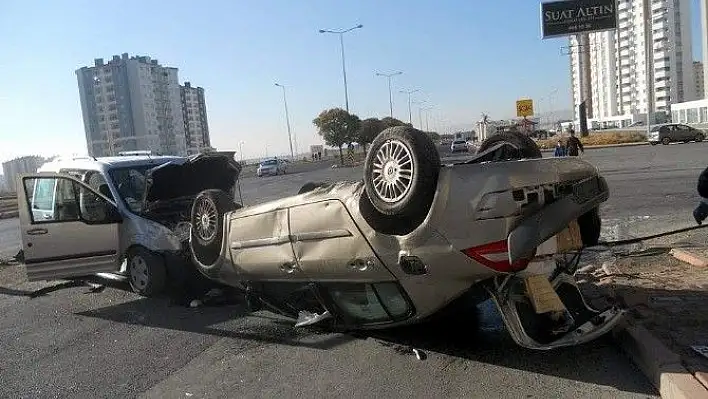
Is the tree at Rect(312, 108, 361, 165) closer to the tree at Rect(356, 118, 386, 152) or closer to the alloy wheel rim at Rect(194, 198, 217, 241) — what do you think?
the tree at Rect(356, 118, 386, 152)

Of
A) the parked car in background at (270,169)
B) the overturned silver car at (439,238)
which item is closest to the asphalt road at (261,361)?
the overturned silver car at (439,238)

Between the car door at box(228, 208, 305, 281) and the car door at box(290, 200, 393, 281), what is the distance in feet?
0.45

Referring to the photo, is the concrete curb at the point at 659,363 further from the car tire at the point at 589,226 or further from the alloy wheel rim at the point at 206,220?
the alloy wheel rim at the point at 206,220

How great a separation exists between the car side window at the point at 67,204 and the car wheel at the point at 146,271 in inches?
24.6

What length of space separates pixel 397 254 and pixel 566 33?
51.8 meters

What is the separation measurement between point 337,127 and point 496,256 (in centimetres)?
6281

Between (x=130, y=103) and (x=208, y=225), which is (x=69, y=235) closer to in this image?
(x=208, y=225)

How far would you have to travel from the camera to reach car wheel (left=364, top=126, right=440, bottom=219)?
412cm

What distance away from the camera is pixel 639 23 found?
441ft

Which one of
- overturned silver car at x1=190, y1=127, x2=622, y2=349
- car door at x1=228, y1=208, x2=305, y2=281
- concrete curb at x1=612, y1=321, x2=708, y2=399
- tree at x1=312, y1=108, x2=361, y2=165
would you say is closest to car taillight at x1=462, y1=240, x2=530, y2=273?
→ overturned silver car at x1=190, y1=127, x2=622, y2=349

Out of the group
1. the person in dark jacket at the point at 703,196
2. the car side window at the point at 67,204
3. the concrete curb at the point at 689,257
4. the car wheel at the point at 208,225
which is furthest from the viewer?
the car side window at the point at 67,204

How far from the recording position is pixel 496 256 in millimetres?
4027

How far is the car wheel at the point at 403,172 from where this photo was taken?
4.12 meters

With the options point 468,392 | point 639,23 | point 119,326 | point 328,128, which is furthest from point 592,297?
point 639,23
